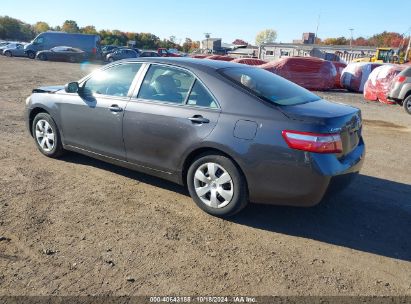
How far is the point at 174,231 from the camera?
12.0 ft

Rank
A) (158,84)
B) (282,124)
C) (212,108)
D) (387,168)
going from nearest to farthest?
(282,124), (212,108), (158,84), (387,168)

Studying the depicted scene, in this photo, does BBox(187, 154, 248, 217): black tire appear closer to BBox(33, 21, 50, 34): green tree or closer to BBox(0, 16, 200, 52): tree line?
BBox(0, 16, 200, 52): tree line

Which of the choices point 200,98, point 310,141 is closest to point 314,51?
point 200,98

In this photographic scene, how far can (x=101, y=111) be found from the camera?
184 inches

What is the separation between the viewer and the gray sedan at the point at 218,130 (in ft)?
11.3

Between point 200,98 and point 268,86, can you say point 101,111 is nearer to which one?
point 200,98

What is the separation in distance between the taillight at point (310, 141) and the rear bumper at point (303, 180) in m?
0.06

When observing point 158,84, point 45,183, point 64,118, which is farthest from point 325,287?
point 64,118

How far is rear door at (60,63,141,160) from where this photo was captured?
4.55m

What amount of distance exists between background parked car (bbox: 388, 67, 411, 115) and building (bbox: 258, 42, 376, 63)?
51006mm

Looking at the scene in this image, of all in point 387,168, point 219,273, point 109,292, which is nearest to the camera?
point 109,292

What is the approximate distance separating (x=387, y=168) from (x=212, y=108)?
11.5 feet

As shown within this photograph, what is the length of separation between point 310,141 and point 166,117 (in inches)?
62.0

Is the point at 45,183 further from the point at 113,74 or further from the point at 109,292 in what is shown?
the point at 109,292
